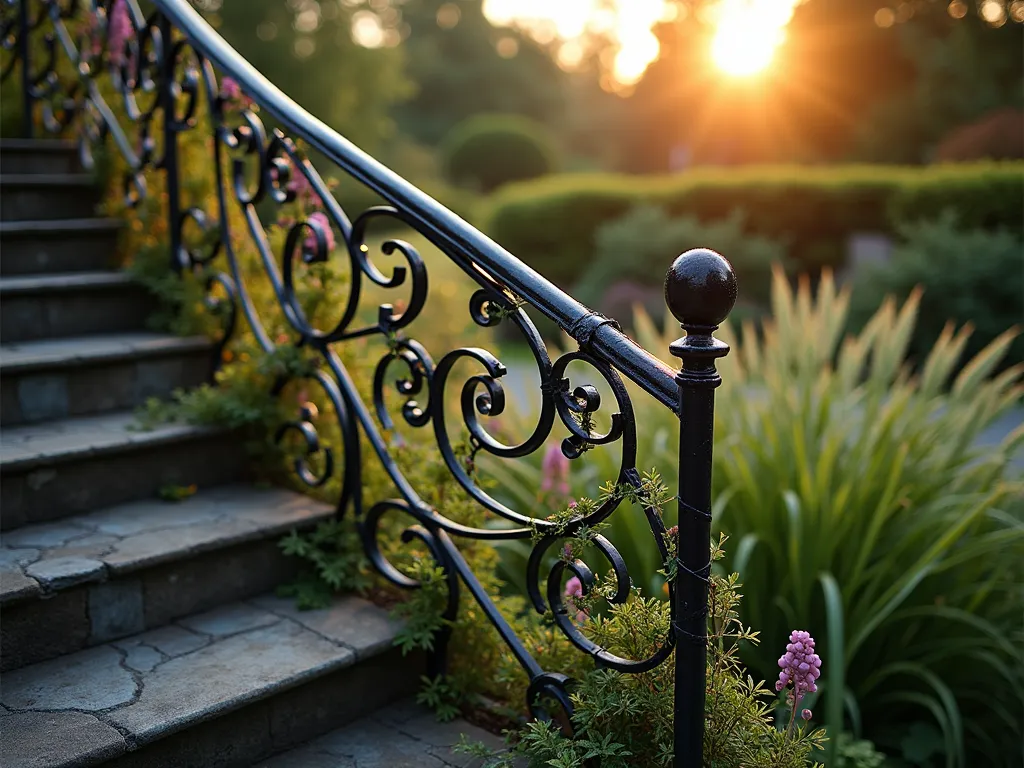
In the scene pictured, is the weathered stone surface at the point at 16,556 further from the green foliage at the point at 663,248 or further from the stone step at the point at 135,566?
the green foliage at the point at 663,248

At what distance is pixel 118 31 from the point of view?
10.5 feet

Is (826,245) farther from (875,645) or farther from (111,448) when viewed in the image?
(111,448)

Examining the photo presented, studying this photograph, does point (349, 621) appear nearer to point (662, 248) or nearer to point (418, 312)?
point (418, 312)

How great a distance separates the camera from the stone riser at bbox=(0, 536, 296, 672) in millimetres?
1890

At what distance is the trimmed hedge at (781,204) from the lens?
8914 millimetres

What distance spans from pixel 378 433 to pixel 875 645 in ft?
5.11

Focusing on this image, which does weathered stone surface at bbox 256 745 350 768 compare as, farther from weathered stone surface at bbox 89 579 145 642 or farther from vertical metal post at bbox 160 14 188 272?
vertical metal post at bbox 160 14 188 272

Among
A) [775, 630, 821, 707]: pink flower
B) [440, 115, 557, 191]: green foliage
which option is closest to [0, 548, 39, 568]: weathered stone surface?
[775, 630, 821, 707]: pink flower

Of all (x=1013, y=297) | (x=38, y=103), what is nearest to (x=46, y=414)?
(x=38, y=103)

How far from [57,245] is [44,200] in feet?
1.18

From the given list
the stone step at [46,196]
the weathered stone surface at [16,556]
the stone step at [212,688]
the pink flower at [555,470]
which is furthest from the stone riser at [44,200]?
the pink flower at [555,470]

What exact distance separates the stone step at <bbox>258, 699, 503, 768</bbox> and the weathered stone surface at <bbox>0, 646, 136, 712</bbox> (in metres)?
0.35

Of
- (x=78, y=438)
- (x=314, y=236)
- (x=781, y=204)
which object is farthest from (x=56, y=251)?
(x=781, y=204)

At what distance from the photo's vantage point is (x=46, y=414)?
8.41 ft
